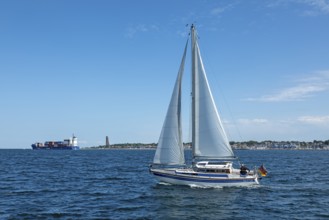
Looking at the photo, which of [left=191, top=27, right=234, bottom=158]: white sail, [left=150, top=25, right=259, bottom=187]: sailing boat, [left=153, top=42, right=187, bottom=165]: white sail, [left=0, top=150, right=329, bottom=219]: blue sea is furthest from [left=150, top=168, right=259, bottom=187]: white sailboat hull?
[left=191, top=27, right=234, bottom=158]: white sail

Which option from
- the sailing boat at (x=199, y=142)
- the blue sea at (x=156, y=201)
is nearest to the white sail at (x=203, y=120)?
the sailing boat at (x=199, y=142)

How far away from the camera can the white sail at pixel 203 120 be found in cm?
3700

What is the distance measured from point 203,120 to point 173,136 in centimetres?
378

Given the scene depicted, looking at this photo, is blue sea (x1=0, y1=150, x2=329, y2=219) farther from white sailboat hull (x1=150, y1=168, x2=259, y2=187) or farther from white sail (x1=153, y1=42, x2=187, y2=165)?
white sail (x1=153, y1=42, x2=187, y2=165)

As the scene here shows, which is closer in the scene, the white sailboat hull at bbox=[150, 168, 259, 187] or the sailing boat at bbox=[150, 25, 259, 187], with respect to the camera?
the white sailboat hull at bbox=[150, 168, 259, 187]

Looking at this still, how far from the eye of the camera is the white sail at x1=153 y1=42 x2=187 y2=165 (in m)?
37.1

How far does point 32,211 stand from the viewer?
26.3 meters

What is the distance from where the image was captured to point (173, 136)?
37.3 metres

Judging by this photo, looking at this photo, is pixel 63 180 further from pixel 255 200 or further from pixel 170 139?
pixel 255 200

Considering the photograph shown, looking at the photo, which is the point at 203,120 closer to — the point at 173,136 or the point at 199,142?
the point at 199,142

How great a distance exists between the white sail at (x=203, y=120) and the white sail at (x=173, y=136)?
161cm

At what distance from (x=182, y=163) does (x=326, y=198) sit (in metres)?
14.8

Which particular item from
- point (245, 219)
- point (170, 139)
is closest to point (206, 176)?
point (170, 139)

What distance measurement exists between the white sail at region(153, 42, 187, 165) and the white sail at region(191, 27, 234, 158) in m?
1.61
